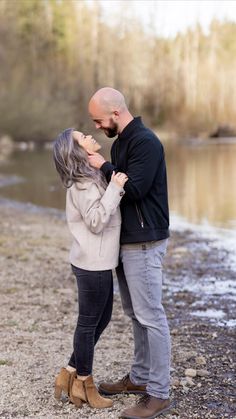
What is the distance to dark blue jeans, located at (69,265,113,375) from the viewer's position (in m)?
3.91

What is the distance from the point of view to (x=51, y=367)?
195 inches

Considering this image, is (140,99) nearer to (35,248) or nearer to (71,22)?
(71,22)

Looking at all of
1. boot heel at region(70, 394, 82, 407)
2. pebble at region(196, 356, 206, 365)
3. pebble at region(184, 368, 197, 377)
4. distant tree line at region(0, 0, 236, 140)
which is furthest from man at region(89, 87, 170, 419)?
distant tree line at region(0, 0, 236, 140)

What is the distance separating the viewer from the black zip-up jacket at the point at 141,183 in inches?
146

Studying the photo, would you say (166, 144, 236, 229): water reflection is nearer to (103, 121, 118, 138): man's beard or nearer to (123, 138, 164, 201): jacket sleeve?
(103, 121, 118, 138): man's beard

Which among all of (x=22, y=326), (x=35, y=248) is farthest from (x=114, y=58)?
(x=22, y=326)

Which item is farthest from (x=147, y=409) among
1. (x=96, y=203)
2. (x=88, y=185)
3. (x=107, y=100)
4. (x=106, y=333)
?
(x=106, y=333)

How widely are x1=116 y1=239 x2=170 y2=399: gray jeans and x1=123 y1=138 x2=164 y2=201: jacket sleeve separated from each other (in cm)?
34

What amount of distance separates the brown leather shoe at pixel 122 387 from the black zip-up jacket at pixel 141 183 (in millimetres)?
1041

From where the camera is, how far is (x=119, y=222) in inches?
153

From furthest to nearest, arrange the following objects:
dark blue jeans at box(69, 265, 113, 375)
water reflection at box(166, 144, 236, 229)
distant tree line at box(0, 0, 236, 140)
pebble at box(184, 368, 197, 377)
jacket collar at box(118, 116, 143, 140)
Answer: distant tree line at box(0, 0, 236, 140) → water reflection at box(166, 144, 236, 229) → pebble at box(184, 368, 197, 377) → dark blue jeans at box(69, 265, 113, 375) → jacket collar at box(118, 116, 143, 140)

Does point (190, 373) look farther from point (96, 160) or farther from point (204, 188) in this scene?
point (204, 188)

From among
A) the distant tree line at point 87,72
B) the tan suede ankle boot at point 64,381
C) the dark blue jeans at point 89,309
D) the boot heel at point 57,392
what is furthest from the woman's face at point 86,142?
the distant tree line at point 87,72

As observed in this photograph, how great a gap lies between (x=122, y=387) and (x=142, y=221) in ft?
3.97
